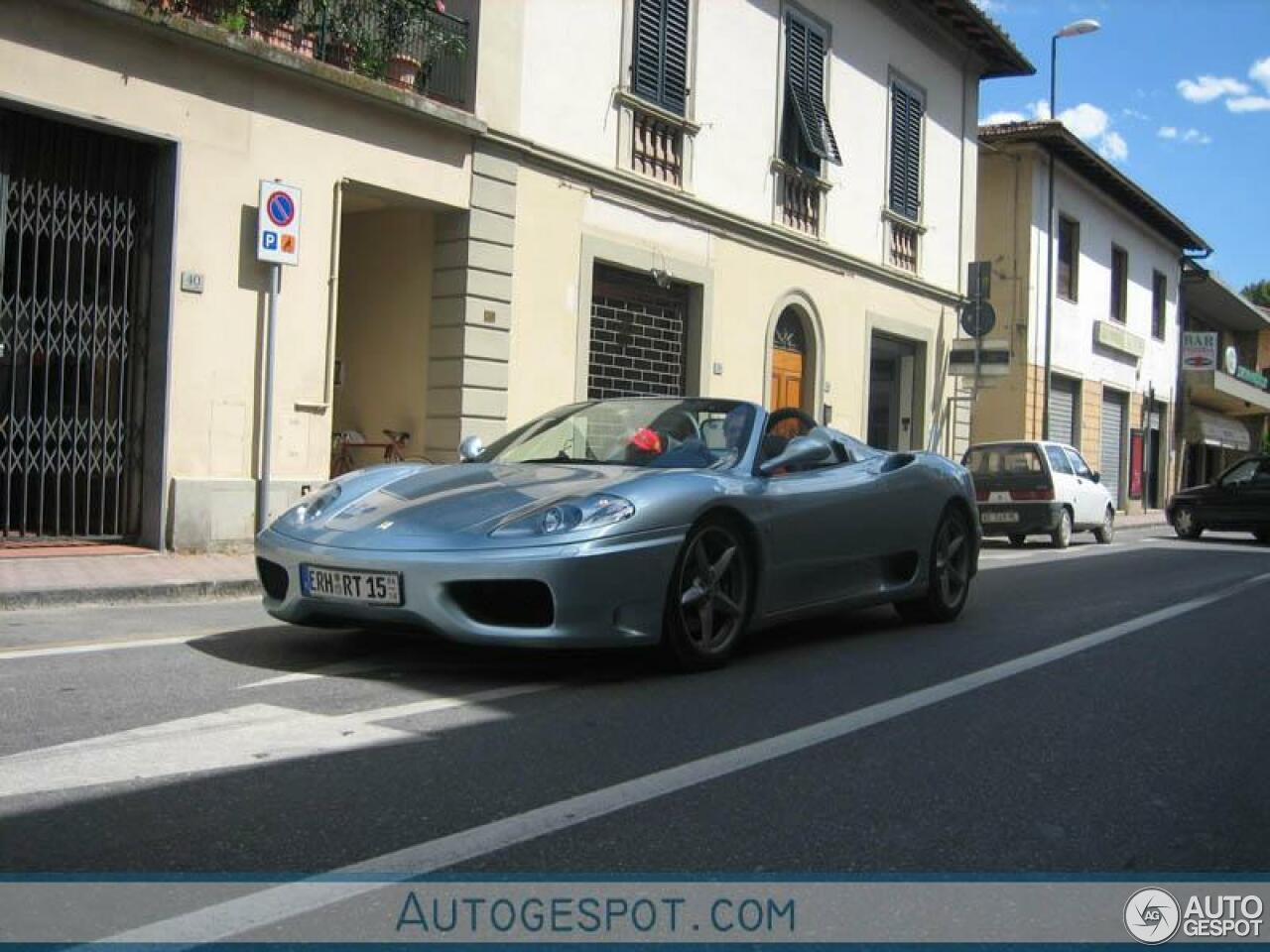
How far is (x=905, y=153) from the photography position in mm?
19969

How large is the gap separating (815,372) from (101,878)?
1564 centimetres

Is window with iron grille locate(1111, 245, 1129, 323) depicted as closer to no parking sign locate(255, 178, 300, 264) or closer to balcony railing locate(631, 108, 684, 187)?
balcony railing locate(631, 108, 684, 187)

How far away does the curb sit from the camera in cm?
717

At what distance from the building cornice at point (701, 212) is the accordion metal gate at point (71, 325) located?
377cm

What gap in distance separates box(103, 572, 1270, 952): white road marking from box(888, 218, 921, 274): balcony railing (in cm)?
1524

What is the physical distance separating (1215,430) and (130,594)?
38.9m

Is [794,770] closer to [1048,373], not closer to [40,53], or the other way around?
[40,53]

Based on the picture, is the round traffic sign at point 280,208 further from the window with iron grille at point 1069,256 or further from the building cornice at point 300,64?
the window with iron grille at point 1069,256

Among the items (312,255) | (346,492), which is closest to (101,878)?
(346,492)

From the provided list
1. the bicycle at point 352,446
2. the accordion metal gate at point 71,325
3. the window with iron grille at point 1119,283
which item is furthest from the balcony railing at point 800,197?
the window with iron grille at point 1119,283

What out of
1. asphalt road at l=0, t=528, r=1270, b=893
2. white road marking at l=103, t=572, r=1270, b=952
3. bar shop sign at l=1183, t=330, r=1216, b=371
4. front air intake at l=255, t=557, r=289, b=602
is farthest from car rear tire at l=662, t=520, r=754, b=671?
bar shop sign at l=1183, t=330, r=1216, b=371

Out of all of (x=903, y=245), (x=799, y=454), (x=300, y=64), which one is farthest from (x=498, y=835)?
(x=903, y=245)

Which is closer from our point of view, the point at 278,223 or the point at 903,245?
the point at 278,223

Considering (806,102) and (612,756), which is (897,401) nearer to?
(806,102)
